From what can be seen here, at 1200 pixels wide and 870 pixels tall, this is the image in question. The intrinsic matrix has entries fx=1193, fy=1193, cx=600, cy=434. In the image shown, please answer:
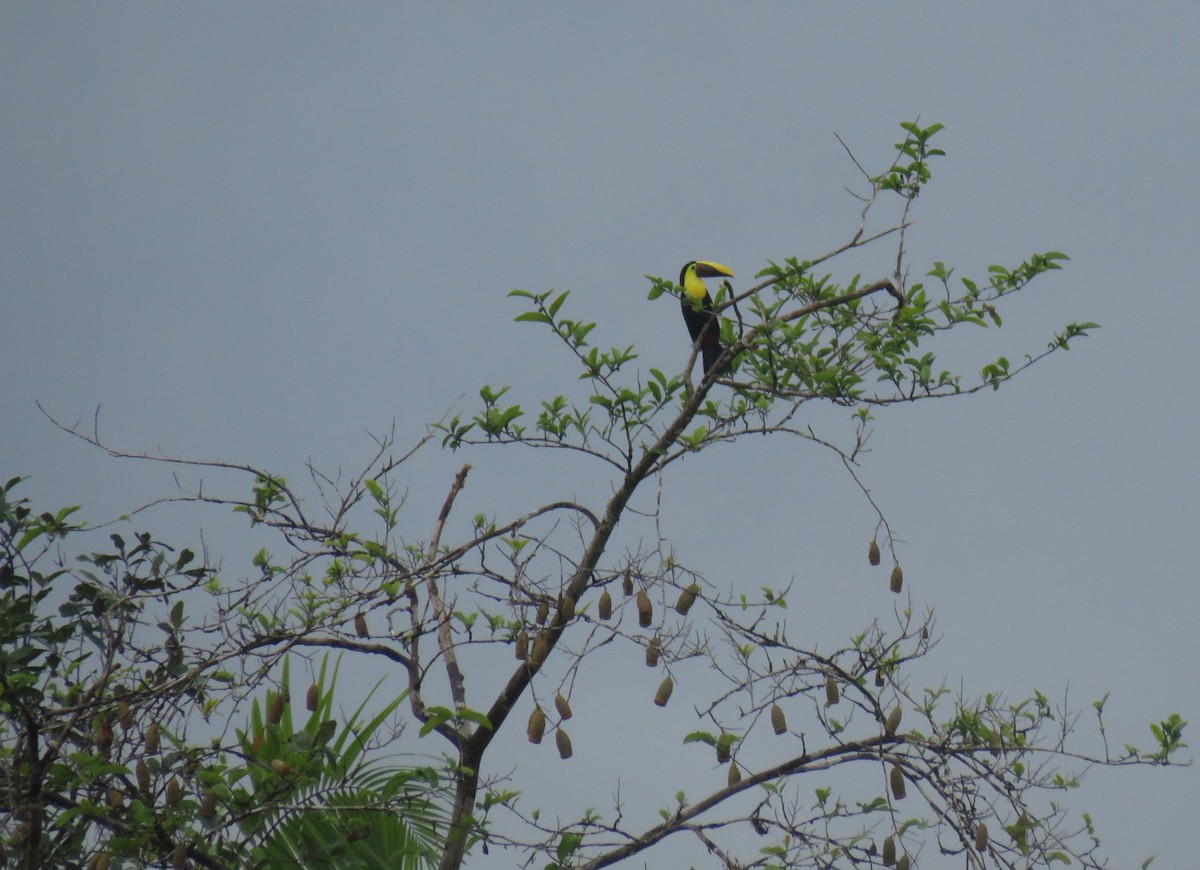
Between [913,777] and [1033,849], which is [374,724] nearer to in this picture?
[913,777]

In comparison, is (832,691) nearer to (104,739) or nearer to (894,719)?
(894,719)

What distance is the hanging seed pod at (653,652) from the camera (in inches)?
152

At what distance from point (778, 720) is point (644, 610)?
79 centimetres

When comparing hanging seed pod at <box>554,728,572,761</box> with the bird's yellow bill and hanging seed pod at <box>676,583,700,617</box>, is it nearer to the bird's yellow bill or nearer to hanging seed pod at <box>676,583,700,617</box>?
hanging seed pod at <box>676,583,700,617</box>

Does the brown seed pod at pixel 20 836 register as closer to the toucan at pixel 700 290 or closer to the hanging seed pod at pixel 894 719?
the hanging seed pod at pixel 894 719

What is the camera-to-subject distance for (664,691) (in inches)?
151

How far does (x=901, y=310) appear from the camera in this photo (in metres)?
4.61

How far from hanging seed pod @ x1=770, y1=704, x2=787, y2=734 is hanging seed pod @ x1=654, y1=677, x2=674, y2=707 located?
1.99ft

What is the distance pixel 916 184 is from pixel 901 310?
0.57m

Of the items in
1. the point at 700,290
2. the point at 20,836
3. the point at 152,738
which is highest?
the point at 700,290

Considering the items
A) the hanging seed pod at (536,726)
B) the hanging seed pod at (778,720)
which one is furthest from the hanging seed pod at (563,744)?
the hanging seed pod at (778,720)

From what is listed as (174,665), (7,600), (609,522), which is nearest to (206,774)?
(174,665)

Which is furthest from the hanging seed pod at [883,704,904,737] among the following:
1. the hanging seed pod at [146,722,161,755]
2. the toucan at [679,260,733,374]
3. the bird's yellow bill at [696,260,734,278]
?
the bird's yellow bill at [696,260,734,278]

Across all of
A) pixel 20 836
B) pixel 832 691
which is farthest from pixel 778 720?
pixel 20 836
